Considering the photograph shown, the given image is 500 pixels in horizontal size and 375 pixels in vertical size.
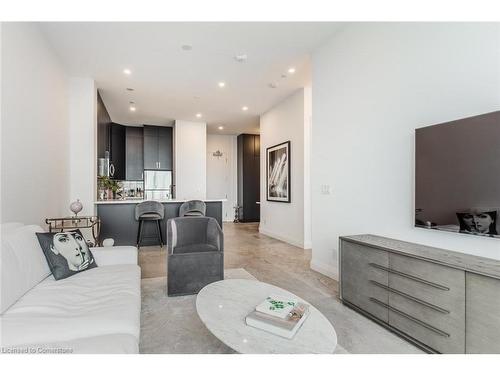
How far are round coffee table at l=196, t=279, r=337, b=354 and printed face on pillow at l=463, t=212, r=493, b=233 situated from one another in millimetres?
1214

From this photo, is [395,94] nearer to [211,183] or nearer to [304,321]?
[304,321]

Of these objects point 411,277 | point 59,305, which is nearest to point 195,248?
point 59,305

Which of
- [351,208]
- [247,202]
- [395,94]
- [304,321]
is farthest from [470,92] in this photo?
[247,202]

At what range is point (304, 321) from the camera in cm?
148

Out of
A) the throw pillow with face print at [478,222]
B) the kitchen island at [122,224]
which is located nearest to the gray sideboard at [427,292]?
the throw pillow with face print at [478,222]

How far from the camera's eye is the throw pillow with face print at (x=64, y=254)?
6.91ft

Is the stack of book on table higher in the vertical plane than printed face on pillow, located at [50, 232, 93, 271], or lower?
lower

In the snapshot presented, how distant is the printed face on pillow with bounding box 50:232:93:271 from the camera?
2174mm

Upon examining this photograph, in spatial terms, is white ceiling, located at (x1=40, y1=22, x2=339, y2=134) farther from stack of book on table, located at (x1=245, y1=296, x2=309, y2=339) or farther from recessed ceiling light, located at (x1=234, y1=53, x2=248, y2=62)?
stack of book on table, located at (x1=245, y1=296, x2=309, y2=339)

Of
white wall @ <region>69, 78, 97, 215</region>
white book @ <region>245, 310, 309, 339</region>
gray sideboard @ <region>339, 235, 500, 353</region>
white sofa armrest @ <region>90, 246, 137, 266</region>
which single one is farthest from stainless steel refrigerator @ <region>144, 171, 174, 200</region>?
white book @ <region>245, 310, 309, 339</region>

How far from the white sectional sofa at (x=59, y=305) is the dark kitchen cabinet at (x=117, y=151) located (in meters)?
4.76

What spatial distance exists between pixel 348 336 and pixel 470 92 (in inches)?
76.7
